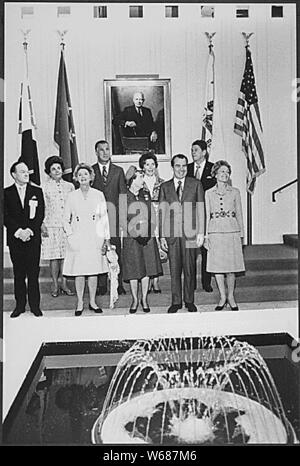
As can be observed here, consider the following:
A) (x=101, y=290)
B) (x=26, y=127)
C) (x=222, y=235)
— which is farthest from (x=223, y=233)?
(x=26, y=127)

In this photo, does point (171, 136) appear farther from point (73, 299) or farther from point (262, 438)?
point (262, 438)

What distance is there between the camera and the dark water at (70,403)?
8.05ft

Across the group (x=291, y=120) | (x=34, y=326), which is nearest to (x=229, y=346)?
(x=34, y=326)

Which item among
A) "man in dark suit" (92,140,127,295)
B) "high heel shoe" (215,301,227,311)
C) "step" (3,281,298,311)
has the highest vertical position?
"man in dark suit" (92,140,127,295)

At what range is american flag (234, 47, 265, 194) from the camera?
8.54 feet

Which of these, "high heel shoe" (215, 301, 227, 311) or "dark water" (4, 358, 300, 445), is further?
"high heel shoe" (215, 301, 227, 311)

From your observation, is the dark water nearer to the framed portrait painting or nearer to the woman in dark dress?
the woman in dark dress

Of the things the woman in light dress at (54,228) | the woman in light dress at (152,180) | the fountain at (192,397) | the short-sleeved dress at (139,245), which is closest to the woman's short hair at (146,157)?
the woman in light dress at (152,180)

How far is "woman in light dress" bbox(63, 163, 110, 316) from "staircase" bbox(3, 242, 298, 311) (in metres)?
0.05

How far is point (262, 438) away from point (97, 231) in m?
1.03

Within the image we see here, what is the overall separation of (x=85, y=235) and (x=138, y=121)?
1.66 feet

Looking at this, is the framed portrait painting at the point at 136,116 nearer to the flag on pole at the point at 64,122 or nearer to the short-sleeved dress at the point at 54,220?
the flag on pole at the point at 64,122

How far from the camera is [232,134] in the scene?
263 cm

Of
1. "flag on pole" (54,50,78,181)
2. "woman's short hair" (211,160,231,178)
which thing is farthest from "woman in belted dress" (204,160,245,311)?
"flag on pole" (54,50,78,181)
